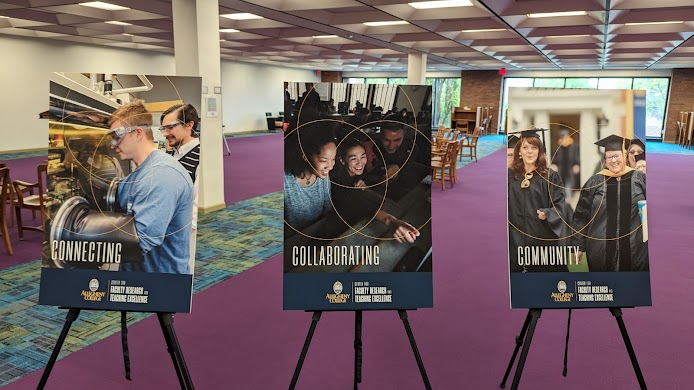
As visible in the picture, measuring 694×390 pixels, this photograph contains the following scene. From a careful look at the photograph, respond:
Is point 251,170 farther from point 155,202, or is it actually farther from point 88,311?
point 155,202

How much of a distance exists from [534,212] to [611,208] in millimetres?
366

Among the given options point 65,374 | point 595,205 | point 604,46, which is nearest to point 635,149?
point 595,205

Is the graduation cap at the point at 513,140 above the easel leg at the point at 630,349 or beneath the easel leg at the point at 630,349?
above

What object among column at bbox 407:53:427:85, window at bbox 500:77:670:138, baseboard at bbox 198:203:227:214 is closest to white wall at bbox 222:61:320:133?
column at bbox 407:53:427:85

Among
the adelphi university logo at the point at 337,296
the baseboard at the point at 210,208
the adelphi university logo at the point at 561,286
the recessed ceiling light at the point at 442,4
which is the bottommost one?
the baseboard at the point at 210,208

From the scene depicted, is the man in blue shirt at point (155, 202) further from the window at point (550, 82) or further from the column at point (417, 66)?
the window at point (550, 82)

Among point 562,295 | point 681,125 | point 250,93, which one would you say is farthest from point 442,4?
point 681,125

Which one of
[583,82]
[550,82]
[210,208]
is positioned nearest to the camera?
[210,208]

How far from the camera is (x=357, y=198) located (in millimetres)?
2287

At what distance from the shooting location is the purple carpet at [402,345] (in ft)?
9.09

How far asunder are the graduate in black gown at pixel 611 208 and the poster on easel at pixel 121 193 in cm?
179

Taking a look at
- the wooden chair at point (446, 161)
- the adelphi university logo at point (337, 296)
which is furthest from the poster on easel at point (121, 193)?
the wooden chair at point (446, 161)

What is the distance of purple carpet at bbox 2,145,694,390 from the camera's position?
9.09 feet

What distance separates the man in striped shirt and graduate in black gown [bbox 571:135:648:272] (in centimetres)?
174
